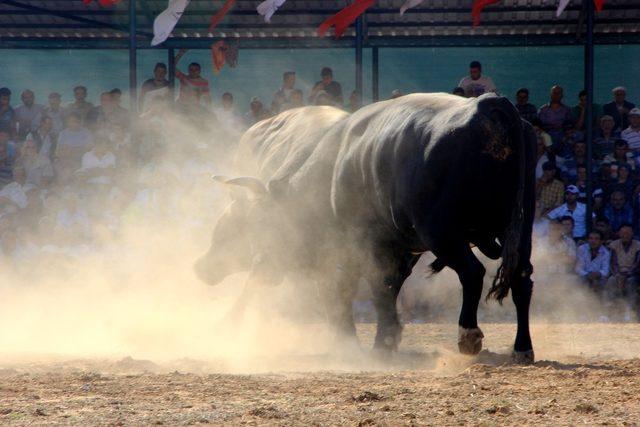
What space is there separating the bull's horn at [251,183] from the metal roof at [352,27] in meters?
6.54

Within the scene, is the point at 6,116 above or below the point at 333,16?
below

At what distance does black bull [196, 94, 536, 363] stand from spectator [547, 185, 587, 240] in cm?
445

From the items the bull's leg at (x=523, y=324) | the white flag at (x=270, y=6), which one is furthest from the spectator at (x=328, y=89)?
the bull's leg at (x=523, y=324)

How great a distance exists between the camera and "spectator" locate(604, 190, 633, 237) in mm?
12984

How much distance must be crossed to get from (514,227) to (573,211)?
6.67 meters

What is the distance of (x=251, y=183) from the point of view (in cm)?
884

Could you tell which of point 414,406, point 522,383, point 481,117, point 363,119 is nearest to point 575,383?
Answer: point 522,383

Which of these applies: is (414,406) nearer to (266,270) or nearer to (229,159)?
(266,270)

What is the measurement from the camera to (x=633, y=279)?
40.1 ft

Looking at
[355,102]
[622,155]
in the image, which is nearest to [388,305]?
[355,102]

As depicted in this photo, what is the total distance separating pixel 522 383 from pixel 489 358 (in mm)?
1270

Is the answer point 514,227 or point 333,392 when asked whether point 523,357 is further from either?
point 333,392

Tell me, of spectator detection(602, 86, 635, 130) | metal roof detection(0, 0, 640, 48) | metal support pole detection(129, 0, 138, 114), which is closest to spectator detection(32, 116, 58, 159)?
metal support pole detection(129, 0, 138, 114)

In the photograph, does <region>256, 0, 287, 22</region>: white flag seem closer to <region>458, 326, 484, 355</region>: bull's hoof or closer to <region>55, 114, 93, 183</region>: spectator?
<region>55, 114, 93, 183</region>: spectator
